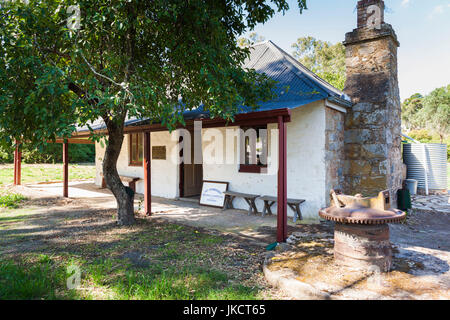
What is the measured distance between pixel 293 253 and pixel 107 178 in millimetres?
4122

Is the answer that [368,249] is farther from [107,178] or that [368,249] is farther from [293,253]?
[107,178]

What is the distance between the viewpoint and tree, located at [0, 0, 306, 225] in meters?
3.91

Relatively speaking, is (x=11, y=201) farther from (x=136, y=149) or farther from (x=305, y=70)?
(x=305, y=70)

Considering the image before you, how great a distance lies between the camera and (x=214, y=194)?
8.20m

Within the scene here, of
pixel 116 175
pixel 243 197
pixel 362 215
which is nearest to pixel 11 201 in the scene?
pixel 116 175

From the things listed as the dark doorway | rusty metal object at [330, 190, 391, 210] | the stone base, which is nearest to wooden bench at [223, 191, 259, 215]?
the dark doorway

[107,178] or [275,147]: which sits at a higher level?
[275,147]

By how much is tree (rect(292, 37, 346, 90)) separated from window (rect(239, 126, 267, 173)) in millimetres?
19613

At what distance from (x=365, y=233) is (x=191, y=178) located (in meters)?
7.05

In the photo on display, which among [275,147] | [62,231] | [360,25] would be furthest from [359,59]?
[62,231]

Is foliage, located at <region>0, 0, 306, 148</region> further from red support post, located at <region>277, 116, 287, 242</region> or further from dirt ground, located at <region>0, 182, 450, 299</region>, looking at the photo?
dirt ground, located at <region>0, 182, 450, 299</region>
